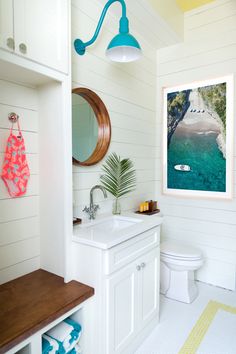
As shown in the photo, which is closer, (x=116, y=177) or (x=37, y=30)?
(x=37, y=30)

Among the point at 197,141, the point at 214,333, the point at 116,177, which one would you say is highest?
the point at 197,141

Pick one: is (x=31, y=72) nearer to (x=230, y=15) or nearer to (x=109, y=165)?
(x=109, y=165)

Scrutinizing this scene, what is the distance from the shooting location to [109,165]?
2.10m

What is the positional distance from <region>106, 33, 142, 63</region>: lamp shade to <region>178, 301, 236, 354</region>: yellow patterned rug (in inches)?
81.3

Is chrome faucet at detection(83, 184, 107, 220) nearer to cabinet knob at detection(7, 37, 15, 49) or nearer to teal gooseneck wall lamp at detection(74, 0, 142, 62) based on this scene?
teal gooseneck wall lamp at detection(74, 0, 142, 62)

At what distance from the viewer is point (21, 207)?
4.84ft

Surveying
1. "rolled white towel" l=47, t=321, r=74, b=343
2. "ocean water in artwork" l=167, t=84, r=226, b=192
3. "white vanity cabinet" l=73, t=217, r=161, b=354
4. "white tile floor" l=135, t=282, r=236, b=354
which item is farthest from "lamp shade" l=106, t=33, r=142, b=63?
"white tile floor" l=135, t=282, r=236, b=354

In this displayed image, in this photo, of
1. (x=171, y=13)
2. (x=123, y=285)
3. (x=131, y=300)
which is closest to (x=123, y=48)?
(x=171, y=13)

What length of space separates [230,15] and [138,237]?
2296 millimetres

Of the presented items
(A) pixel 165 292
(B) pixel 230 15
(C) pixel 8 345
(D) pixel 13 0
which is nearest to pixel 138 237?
(C) pixel 8 345

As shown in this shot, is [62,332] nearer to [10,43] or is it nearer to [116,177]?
[116,177]

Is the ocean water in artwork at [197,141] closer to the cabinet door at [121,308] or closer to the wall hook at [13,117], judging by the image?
the cabinet door at [121,308]

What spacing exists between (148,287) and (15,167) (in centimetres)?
125

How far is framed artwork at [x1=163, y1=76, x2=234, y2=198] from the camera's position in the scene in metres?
2.43
